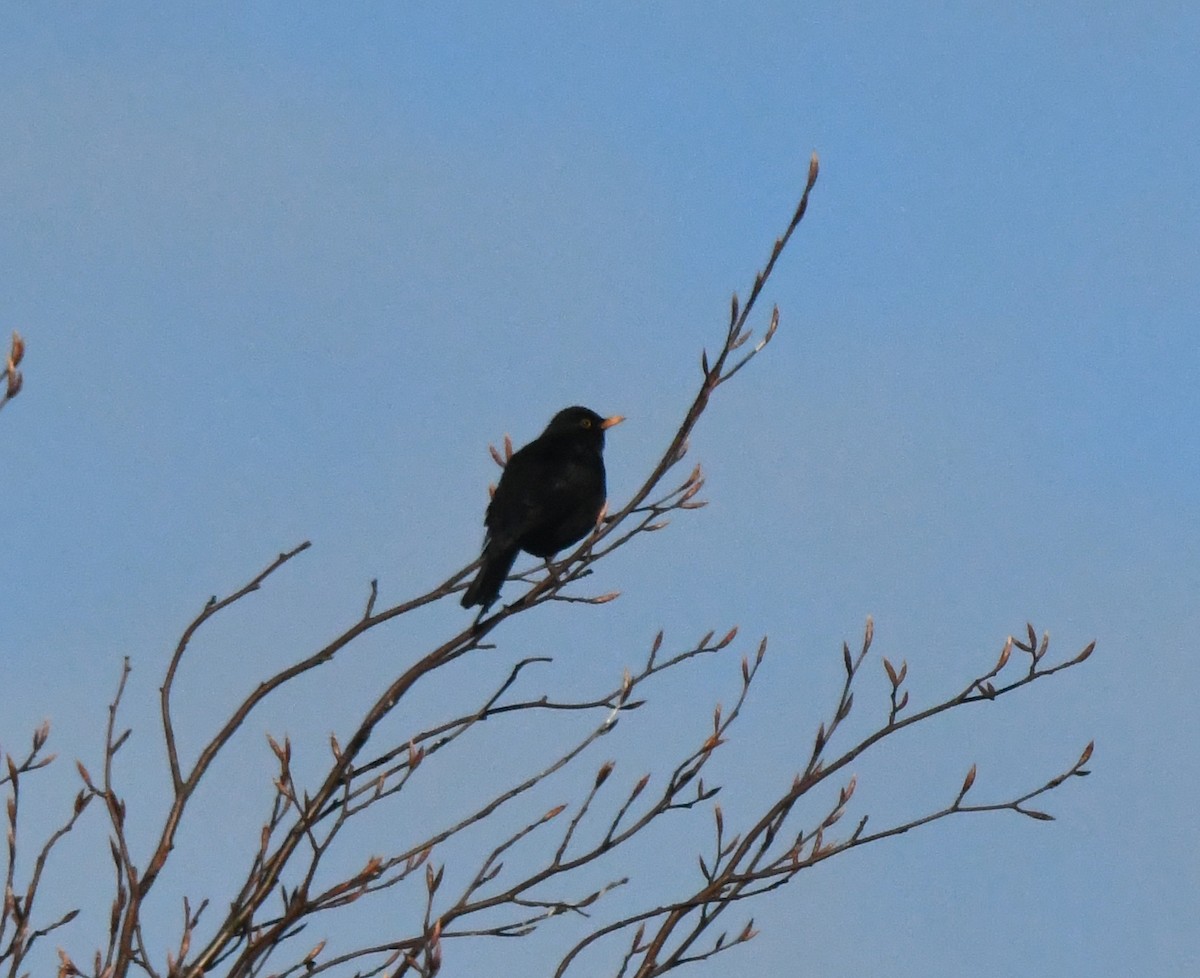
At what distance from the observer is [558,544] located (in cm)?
699

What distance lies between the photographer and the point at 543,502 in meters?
6.81

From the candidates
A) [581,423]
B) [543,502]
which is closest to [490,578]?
[543,502]

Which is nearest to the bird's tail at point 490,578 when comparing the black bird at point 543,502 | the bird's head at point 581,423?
the black bird at point 543,502

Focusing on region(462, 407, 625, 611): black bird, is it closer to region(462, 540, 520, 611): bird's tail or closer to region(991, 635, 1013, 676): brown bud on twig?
region(462, 540, 520, 611): bird's tail

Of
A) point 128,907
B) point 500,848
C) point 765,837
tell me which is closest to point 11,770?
point 128,907

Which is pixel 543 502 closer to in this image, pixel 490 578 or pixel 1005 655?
pixel 490 578

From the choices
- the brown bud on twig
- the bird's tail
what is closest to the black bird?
the bird's tail

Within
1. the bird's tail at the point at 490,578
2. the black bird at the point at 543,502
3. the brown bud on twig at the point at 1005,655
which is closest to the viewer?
the brown bud on twig at the point at 1005,655

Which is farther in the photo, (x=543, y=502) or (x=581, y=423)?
(x=581, y=423)

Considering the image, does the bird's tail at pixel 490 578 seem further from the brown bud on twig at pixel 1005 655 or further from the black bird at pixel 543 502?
the brown bud on twig at pixel 1005 655

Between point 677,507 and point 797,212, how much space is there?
89 centimetres

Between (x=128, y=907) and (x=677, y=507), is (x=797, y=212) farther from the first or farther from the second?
(x=128, y=907)

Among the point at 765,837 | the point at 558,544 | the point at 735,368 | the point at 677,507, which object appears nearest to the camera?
the point at 765,837

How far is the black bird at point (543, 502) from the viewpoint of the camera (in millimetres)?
6474
